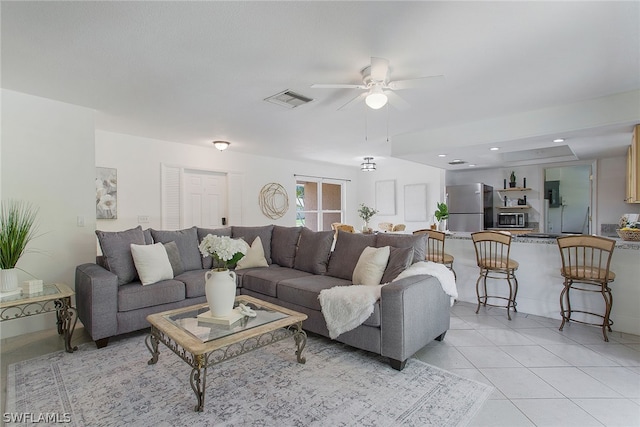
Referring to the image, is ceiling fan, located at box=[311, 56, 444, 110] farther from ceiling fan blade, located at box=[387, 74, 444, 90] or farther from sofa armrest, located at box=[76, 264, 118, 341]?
sofa armrest, located at box=[76, 264, 118, 341]

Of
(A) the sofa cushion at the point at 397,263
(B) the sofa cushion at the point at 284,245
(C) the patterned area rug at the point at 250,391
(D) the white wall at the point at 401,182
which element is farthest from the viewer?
(D) the white wall at the point at 401,182

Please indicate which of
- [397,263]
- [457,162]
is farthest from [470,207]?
[397,263]

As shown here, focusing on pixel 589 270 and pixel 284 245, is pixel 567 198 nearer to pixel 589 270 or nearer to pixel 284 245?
pixel 589 270

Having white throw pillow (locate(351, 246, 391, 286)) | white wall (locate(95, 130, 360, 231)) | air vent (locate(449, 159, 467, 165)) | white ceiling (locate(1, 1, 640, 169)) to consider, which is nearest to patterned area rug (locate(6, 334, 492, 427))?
white throw pillow (locate(351, 246, 391, 286))

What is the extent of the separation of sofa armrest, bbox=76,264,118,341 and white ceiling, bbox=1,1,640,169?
1.79 m

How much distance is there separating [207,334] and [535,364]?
2.51m

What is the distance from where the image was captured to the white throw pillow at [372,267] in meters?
2.92

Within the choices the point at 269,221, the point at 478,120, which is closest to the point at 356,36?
the point at 478,120

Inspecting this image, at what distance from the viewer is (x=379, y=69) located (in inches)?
95.7

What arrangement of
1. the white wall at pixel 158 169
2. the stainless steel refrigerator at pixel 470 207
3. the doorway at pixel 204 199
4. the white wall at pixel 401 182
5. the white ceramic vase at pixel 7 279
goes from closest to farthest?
the white ceramic vase at pixel 7 279 < the white wall at pixel 158 169 < the doorway at pixel 204 199 < the stainless steel refrigerator at pixel 470 207 < the white wall at pixel 401 182

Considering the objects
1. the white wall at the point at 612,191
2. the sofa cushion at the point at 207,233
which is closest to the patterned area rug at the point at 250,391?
the sofa cushion at the point at 207,233

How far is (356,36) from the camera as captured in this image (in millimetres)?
2102

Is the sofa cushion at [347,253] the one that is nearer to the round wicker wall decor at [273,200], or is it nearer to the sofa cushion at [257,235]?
the sofa cushion at [257,235]

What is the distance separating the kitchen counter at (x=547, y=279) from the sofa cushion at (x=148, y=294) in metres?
3.47
